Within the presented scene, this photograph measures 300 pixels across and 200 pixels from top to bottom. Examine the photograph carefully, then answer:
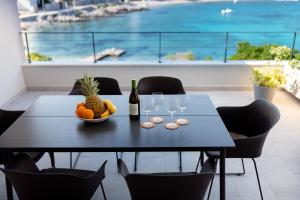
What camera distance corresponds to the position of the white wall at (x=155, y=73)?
506 cm

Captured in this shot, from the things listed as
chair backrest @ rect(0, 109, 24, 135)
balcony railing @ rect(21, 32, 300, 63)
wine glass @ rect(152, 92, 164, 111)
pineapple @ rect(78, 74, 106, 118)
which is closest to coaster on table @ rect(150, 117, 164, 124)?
wine glass @ rect(152, 92, 164, 111)

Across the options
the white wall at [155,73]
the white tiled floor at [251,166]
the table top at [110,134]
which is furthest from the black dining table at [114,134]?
the white wall at [155,73]

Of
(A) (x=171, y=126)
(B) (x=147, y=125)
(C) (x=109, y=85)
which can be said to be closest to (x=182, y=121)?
(A) (x=171, y=126)

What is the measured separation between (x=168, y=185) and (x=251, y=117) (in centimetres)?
135

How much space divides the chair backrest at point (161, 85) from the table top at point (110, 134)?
76cm

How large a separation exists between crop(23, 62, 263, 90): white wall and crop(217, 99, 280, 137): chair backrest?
7.98ft

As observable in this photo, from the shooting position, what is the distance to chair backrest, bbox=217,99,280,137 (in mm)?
2426

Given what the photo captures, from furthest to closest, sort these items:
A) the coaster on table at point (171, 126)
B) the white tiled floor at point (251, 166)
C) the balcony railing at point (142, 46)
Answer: the balcony railing at point (142, 46) < the white tiled floor at point (251, 166) < the coaster on table at point (171, 126)

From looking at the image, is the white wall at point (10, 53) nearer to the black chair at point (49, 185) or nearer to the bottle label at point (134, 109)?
the bottle label at point (134, 109)

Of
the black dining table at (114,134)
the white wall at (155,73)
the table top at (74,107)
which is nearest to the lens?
the black dining table at (114,134)

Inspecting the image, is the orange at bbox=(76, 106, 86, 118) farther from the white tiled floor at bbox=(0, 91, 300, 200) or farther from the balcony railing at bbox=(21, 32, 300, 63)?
the balcony railing at bbox=(21, 32, 300, 63)

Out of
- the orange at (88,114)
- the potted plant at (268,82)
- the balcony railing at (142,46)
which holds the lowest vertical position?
the balcony railing at (142,46)

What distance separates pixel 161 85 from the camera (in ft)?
10.4

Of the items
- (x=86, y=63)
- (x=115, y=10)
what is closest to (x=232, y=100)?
(x=86, y=63)
